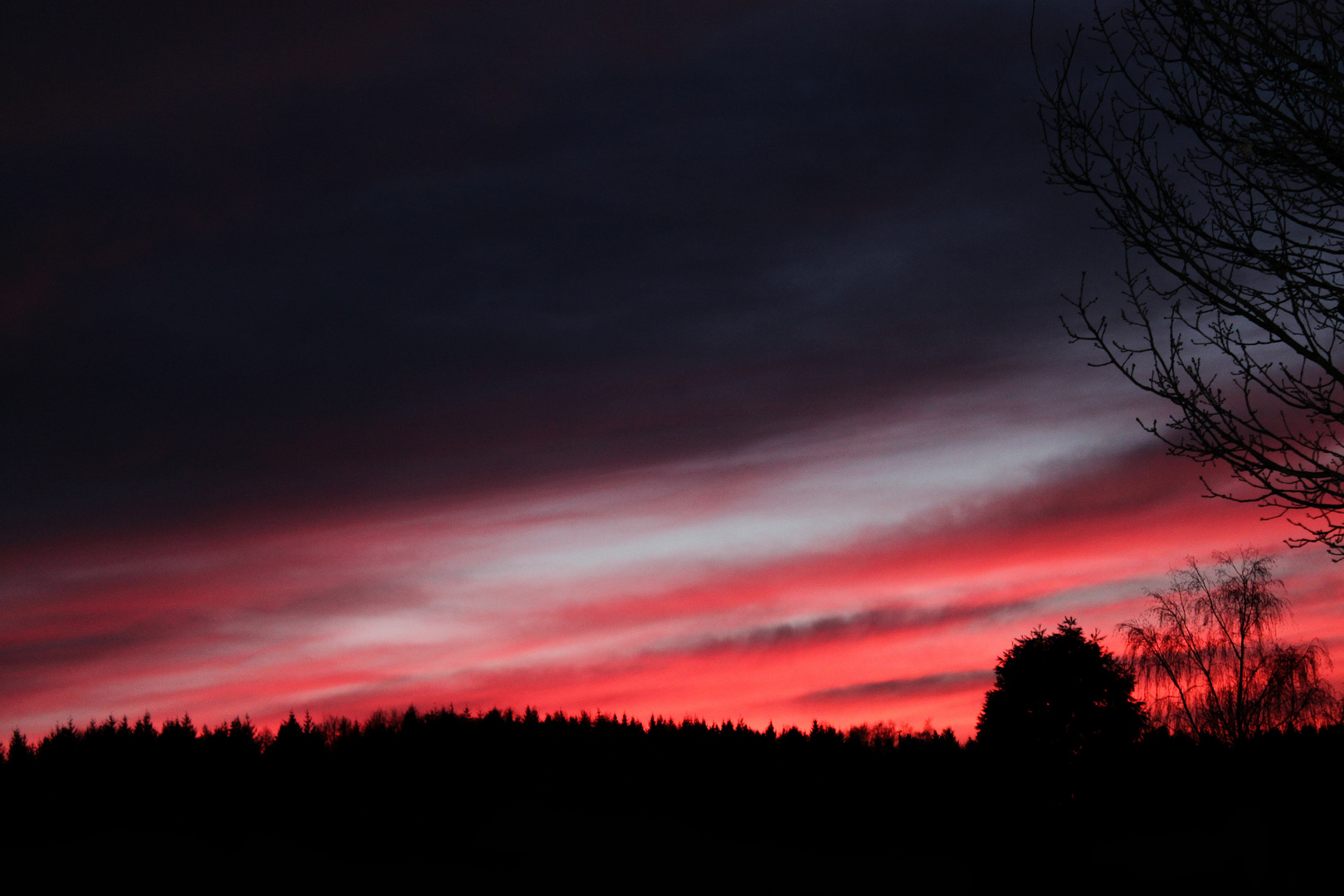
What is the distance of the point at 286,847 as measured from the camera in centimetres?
1578

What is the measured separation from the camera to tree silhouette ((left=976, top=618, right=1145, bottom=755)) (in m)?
21.3

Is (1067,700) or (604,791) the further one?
(1067,700)

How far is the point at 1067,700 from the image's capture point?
21.5m

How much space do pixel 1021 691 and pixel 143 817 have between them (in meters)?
16.7

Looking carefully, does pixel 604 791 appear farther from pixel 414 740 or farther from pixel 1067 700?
pixel 1067 700

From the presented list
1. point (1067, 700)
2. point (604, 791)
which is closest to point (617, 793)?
point (604, 791)

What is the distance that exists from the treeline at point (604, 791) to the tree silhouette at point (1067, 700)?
0.35 m

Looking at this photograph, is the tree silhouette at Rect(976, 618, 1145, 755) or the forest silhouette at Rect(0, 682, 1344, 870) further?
the tree silhouette at Rect(976, 618, 1145, 755)

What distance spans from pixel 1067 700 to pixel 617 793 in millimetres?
9612

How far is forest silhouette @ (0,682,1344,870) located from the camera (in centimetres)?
1575

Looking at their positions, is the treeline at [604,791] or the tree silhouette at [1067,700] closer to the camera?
the treeline at [604,791]

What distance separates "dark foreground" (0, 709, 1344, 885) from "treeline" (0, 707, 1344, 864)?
37 mm

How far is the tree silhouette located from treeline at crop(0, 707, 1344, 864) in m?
0.35

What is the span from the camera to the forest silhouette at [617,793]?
15.8 meters
